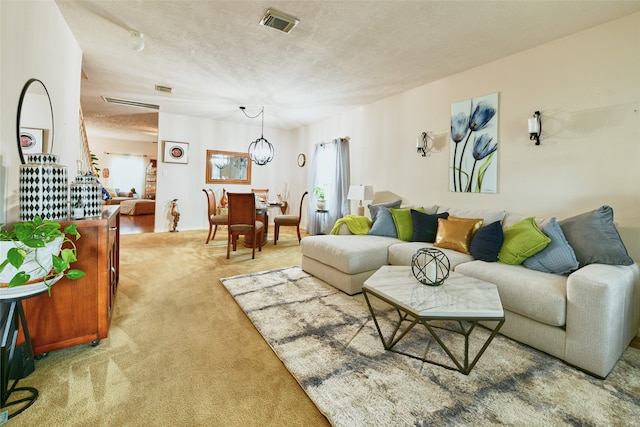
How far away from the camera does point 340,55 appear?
121 inches

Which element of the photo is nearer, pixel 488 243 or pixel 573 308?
pixel 573 308

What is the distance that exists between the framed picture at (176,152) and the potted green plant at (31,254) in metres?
5.18

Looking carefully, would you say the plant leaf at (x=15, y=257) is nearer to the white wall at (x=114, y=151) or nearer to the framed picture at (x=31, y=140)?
the framed picture at (x=31, y=140)

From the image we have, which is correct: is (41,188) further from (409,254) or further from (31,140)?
(409,254)

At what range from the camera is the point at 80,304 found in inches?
69.6

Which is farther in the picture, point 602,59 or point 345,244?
point 345,244

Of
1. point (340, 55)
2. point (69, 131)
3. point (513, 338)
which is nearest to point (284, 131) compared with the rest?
point (340, 55)

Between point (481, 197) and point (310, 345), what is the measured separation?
2589 mm

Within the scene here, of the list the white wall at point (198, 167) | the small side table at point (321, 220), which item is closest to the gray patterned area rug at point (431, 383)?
the small side table at point (321, 220)

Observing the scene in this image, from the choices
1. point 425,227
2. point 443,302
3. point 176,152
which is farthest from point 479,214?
point 176,152

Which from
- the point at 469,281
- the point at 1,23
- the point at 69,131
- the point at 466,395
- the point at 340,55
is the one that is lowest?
the point at 466,395

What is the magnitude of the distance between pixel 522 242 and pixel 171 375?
2619 millimetres

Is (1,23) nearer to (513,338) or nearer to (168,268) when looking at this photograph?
(168,268)

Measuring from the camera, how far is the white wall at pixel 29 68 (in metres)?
1.62
